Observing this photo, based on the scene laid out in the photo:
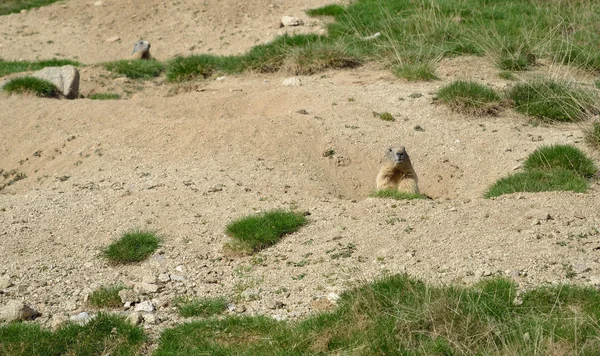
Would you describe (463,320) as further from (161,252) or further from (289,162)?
(289,162)

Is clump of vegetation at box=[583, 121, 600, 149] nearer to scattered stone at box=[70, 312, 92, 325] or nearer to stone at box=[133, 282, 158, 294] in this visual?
stone at box=[133, 282, 158, 294]

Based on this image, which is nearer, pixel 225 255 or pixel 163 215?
pixel 225 255

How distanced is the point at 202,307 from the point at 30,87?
6.15m

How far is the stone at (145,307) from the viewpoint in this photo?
18.3 ft

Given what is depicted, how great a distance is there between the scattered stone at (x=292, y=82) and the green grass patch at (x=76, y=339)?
595 cm

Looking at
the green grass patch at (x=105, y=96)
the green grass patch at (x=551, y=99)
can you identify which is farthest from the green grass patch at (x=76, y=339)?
the green grass patch at (x=105, y=96)

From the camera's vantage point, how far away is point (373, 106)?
32.1ft

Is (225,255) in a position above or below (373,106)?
above

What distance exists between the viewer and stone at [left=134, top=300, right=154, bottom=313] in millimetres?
5566

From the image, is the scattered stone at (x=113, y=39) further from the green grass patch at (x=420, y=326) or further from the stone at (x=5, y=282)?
the green grass patch at (x=420, y=326)

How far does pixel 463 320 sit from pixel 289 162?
13.1 ft

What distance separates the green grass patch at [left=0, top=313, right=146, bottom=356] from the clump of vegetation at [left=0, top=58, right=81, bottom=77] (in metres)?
7.68

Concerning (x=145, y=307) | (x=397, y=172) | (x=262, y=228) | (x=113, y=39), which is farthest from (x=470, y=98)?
(x=113, y=39)

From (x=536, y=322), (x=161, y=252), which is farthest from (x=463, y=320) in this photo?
(x=161, y=252)
